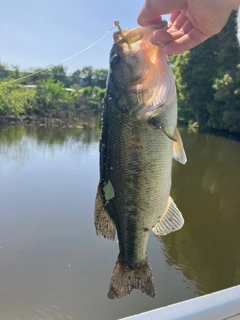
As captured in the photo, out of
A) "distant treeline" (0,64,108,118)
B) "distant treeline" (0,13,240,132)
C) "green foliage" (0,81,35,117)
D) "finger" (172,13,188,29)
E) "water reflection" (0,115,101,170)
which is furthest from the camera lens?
"distant treeline" (0,64,108,118)

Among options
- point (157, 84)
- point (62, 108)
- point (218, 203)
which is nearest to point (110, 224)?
point (157, 84)

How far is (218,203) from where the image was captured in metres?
8.78

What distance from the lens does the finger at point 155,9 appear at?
52.1 inches

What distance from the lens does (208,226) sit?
23.8 feet

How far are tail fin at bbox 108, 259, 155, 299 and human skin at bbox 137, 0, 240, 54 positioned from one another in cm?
94

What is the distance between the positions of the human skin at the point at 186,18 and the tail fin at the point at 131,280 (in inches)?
37.1

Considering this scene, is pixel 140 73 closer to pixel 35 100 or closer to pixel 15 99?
pixel 15 99

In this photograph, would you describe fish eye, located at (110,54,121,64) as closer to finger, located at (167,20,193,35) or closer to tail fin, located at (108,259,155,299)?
finger, located at (167,20,193,35)

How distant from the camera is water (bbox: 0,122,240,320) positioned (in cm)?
473

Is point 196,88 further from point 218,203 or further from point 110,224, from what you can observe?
point 110,224

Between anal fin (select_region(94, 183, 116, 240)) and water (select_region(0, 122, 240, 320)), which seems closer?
anal fin (select_region(94, 183, 116, 240))

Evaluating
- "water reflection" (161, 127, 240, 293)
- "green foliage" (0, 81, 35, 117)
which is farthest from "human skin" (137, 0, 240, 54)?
"green foliage" (0, 81, 35, 117)

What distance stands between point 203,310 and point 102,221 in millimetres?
667

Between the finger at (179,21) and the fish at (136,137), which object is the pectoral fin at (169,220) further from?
the finger at (179,21)
